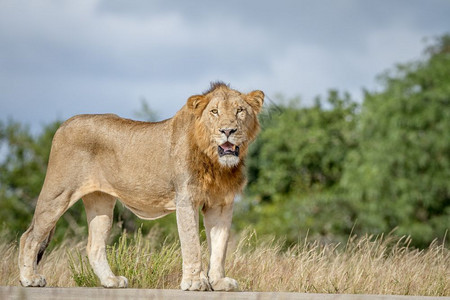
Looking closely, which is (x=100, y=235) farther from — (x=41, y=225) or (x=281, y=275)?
(x=281, y=275)

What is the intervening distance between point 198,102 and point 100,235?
6.64 ft

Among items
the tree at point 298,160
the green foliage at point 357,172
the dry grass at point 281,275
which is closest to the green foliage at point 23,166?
the green foliage at point 357,172

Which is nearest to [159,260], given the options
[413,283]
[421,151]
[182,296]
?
[182,296]

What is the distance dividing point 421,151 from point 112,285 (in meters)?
23.6

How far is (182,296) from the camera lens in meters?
6.49

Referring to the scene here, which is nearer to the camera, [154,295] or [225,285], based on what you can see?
[154,295]

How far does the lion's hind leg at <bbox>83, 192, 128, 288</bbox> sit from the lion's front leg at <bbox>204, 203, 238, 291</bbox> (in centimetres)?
111

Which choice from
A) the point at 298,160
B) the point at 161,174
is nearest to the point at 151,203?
the point at 161,174

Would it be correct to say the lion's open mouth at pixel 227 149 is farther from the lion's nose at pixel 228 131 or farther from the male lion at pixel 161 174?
the lion's nose at pixel 228 131

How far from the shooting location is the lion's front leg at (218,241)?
23.5 ft

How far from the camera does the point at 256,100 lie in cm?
754

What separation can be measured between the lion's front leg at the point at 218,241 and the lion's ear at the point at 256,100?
101 cm

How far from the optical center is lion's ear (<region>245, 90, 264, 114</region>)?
7469mm

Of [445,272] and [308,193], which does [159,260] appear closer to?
[445,272]
